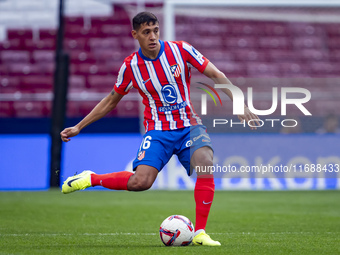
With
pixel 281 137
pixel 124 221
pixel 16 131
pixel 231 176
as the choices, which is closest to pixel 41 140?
pixel 16 131

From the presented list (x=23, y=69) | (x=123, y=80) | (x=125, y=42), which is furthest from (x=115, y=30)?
(x=123, y=80)

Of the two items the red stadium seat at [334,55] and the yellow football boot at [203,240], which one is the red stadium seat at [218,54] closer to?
the red stadium seat at [334,55]

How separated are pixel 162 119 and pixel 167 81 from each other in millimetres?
319

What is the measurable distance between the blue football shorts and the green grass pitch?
2.22 feet

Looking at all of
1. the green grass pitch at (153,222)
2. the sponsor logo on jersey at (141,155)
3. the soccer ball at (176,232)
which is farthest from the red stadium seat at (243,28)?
the soccer ball at (176,232)

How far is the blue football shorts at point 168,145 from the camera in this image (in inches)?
216

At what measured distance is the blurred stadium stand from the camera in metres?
16.2

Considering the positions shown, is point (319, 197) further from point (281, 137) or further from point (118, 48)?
point (118, 48)

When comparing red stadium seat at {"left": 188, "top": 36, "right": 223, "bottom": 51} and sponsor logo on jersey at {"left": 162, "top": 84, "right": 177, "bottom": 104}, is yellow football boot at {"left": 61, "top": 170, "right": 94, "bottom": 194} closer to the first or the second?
sponsor logo on jersey at {"left": 162, "top": 84, "right": 177, "bottom": 104}

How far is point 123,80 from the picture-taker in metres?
5.76

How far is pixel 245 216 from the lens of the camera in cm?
813

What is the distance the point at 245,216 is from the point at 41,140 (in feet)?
18.6

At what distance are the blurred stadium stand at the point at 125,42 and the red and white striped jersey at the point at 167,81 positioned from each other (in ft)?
33.0

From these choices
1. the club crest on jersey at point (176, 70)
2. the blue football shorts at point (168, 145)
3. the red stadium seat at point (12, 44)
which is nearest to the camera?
the blue football shorts at point (168, 145)
